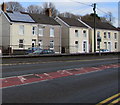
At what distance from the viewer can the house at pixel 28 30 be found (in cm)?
4184

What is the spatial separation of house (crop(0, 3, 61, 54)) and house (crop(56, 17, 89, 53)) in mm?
2403

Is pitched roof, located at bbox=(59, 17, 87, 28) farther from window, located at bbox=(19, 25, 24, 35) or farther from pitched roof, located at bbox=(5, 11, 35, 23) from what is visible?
window, located at bbox=(19, 25, 24, 35)

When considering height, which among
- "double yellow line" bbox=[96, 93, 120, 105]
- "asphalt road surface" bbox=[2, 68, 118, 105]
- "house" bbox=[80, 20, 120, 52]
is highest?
"house" bbox=[80, 20, 120, 52]

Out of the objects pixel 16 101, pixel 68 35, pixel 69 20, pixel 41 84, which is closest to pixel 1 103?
pixel 16 101

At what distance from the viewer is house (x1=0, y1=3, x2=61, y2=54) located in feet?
137

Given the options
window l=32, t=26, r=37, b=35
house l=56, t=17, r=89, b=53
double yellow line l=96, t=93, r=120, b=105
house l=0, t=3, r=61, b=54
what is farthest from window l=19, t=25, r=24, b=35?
double yellow line l=96, t=93, r=120, b=105

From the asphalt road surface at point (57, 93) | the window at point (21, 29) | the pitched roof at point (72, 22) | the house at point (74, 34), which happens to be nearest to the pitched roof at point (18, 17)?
the window at point (21, 29)

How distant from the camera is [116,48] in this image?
62375 millimetres

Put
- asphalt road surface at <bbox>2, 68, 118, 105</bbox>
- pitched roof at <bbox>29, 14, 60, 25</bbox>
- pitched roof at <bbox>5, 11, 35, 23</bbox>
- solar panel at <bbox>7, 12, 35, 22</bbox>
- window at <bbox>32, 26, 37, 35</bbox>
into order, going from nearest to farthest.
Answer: asphalt road surface at <bbox>2, 68, 118, 105</bbox>
pitched roof at <bbox>5, 11, 35, 23</bbox>
solar panel at <bbox>7, 12, 35, 22</bbox>
window at <bbox>32, 26, 37, 35</bbox>
pitched roof at <bbox>29, 14, 60, 25</bbox>

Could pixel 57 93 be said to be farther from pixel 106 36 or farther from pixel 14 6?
pixel 14 6

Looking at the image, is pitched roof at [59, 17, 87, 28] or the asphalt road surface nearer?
the asphalt road surface

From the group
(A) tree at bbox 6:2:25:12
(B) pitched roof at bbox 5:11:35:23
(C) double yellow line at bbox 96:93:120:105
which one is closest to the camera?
(C) double yellow line at bbox 96:93:120:105

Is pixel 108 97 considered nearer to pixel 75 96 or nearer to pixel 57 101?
pixel 75 96

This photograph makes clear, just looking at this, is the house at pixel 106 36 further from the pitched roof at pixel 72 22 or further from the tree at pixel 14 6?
the tree at pixel 14 6
